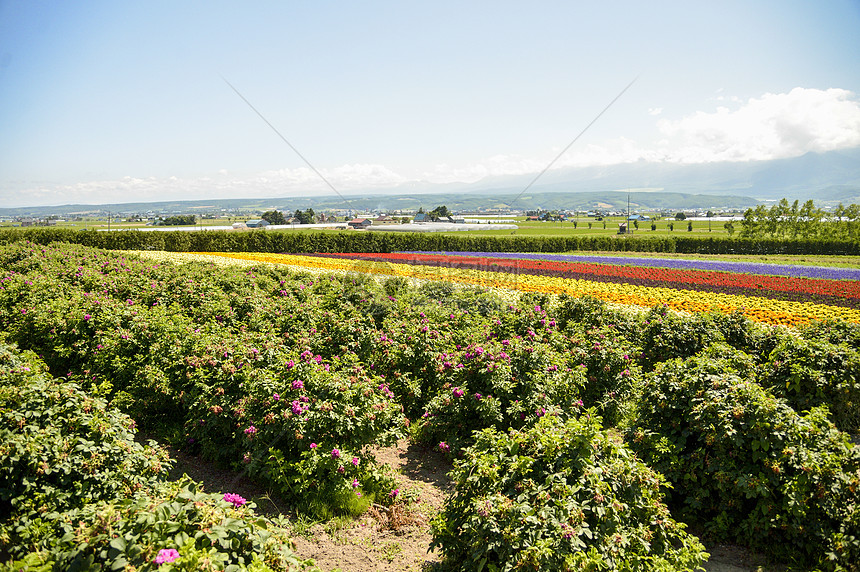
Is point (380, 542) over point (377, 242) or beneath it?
beneath

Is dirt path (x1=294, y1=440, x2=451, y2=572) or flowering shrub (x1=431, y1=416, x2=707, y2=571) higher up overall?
flowering shrub (x1=431, y1=416, x2=707, y2=571)

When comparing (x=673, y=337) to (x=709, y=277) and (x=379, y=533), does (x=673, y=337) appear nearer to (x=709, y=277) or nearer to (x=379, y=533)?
(x=379, y=533)

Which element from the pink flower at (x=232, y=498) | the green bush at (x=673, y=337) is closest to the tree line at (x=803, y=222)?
the green bush at (x=673, y=337)

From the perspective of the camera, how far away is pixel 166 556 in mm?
2516

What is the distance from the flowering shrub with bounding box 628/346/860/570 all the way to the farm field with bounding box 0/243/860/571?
0.06 feet

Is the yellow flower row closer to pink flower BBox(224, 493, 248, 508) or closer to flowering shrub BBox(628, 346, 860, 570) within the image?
flowering shrub BBox(628, 346, 860, 570)

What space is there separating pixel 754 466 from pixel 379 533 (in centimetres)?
369

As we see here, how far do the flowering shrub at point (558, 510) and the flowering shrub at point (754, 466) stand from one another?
0.91 m

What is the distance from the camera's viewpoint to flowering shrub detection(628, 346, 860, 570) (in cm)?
412

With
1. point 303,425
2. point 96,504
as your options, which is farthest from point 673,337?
point 96,504

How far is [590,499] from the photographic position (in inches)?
139

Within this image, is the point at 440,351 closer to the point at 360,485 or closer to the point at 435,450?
the point at 435,450

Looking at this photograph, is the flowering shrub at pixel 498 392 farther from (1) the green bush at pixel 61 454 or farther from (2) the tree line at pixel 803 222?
(2) the tree line at pixel 803 222

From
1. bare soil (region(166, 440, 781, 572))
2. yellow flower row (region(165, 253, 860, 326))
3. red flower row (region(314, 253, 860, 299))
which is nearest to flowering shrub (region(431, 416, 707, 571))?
bare soil (region(166, 440, 781, 572))
